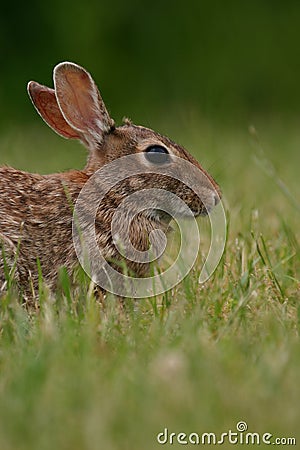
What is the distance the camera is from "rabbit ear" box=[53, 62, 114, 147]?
169 inches

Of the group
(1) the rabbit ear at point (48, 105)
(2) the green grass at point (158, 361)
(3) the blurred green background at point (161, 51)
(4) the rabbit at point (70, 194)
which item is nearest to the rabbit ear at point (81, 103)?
(4) the rabbit at point (70, 194)

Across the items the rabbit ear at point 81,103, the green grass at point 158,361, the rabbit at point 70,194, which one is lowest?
the green grass at point 158,361

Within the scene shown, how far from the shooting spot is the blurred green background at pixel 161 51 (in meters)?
11.6

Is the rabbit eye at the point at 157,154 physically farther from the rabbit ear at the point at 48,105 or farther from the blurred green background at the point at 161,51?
the blurred green background at the point at 161,51

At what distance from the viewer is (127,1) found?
1205 cm

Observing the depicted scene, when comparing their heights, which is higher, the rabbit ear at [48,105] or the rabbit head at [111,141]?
the rabbit ear at [48,105]

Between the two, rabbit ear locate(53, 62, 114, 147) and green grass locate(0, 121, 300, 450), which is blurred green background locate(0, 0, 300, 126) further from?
green grass locate(0, 121, 300, 450)

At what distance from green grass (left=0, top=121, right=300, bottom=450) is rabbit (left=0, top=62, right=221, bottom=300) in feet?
0.60

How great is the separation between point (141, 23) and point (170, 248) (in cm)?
790

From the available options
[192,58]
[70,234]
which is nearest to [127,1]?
[192,58]

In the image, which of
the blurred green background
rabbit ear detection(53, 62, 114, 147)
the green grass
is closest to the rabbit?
rabbit ear detection(53, 62, 114, 147)

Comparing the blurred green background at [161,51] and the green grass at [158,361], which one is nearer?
the green grass at [158,361]

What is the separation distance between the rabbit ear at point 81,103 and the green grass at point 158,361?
843mm

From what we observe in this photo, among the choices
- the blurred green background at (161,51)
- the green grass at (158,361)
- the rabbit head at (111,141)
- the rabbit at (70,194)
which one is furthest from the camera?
the blurred green background at (161,51)
